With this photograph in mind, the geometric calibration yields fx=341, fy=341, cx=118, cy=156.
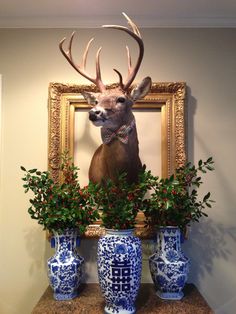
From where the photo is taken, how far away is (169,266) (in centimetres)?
155

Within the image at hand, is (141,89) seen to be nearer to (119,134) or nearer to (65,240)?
(119,134)

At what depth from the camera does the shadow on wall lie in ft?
6.04

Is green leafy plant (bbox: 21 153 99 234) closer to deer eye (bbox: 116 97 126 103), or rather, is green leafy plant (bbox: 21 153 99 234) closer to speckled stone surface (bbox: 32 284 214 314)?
speckled stone surface (bbox: 32 284 214 314)

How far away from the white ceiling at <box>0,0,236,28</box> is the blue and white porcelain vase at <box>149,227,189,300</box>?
1.17m

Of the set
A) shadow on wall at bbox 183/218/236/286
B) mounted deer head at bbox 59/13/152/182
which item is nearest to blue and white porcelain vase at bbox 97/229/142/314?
mounted deer head at bbox 59/13/152/182

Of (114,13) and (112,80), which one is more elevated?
(114,13)

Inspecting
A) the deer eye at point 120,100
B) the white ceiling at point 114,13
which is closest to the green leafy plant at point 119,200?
the deer eye at point 120,100

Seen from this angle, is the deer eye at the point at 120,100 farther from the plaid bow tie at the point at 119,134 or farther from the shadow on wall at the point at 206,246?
the shadow on wall at the point at 206,246

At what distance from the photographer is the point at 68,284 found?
1.54m

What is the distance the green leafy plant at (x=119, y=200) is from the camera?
4.75ft

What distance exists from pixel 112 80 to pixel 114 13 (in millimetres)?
373

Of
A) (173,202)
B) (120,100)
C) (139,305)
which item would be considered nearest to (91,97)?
(120,100)

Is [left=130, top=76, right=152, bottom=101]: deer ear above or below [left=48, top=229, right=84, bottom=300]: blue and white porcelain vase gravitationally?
above

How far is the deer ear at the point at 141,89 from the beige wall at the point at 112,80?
298 millimetres
